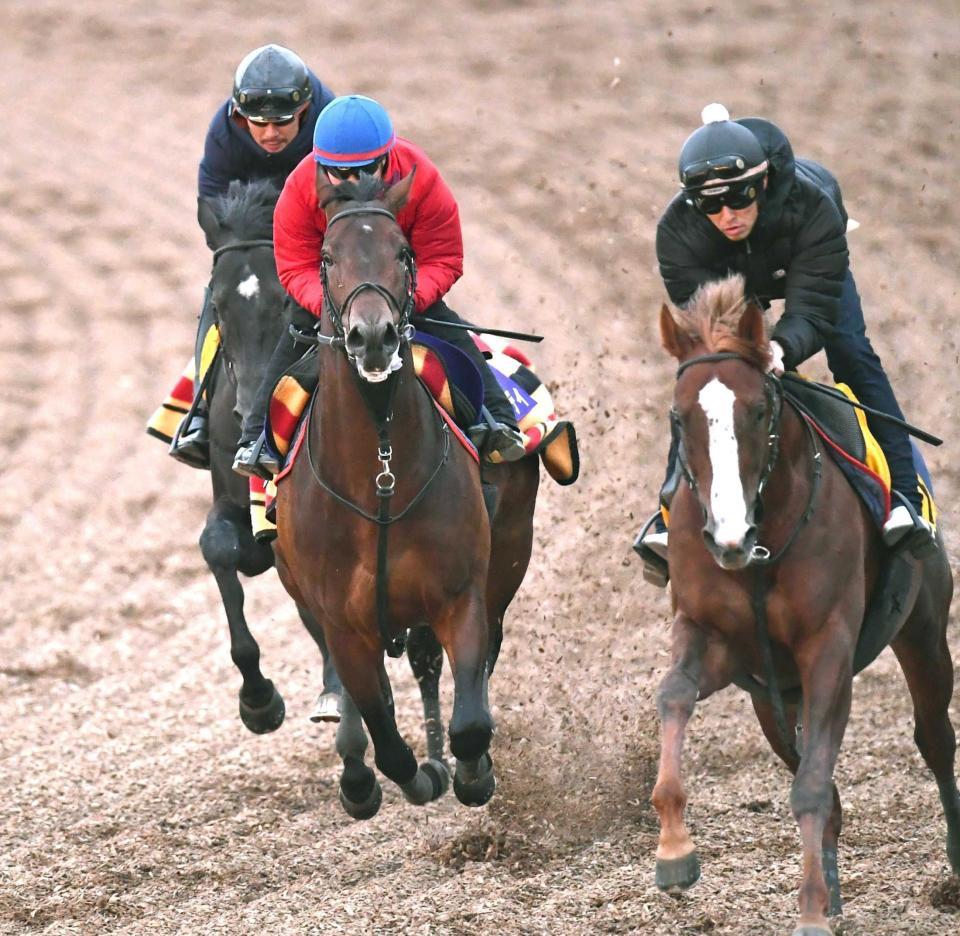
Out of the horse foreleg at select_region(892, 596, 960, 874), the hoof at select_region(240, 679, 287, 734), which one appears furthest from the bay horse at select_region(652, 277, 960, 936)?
the hoof at select_region(240, 679, 287, 734)

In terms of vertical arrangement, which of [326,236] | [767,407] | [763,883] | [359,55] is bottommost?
[763,883]

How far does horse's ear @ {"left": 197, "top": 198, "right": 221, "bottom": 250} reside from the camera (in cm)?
752

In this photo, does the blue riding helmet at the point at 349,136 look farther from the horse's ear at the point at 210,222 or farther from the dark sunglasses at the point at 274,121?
the horse's ear at the point at 210,222

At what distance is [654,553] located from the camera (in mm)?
6590

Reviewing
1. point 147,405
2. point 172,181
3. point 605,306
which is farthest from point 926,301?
point 172,181

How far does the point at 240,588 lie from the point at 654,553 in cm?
203

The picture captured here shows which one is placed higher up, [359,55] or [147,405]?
[359,55]

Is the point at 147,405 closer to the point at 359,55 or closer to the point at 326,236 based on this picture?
the point at 359,55

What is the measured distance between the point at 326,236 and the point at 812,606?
2.05m

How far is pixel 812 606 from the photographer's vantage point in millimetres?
5816

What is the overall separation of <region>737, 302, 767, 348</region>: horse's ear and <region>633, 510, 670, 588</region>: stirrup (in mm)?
1115

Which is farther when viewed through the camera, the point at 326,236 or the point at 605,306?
the point at 605,306

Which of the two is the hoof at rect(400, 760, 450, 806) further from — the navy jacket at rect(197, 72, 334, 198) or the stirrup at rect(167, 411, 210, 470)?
the navy jacket at rect(197, 72, 334, 198)

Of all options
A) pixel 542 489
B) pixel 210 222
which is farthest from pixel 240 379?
pixel 542 489
